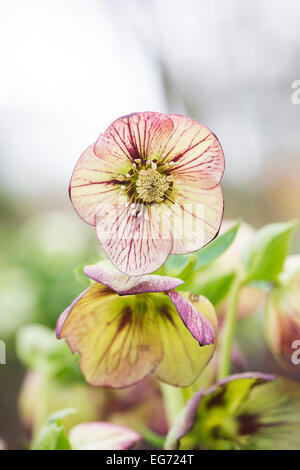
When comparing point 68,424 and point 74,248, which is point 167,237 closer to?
point 68,424

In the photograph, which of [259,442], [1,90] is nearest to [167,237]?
[259,442]

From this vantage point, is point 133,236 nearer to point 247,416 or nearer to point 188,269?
point 188,269

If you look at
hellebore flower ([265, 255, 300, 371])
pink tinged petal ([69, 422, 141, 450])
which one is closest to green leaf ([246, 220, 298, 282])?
hellebore flower ([265, 255, 300, 371])

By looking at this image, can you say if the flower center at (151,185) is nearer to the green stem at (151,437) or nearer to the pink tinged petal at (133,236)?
the pink tinged petal at (133,236)

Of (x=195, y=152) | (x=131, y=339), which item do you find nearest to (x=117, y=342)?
(x=131, y=339)

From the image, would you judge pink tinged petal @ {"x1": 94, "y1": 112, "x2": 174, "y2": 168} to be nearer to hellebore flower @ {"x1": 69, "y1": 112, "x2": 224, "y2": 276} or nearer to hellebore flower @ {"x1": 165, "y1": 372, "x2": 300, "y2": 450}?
hellebore flower @ {"x1": 69, "y1": 112, "x2": 224, "y2": 276}

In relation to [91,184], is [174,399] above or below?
below
